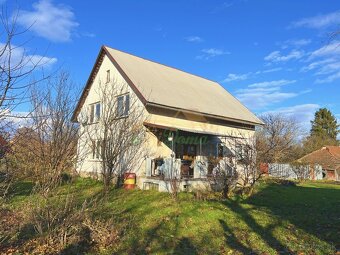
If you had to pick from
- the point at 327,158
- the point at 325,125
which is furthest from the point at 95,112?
the point at 325,125

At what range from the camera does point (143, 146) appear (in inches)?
707

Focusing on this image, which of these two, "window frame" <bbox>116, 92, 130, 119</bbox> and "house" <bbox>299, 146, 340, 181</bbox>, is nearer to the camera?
"window frame" <bbox>116, 92, 130, 119</bbox>

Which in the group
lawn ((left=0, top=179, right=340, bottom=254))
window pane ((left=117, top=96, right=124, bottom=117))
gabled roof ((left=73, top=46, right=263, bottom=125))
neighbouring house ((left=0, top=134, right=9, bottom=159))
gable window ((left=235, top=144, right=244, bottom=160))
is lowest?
lawn ((left=0, top=179, right=340, bottom=254))

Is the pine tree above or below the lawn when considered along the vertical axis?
above

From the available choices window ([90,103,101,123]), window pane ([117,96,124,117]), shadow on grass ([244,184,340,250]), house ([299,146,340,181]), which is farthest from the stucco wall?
house ([299,146,340,181])

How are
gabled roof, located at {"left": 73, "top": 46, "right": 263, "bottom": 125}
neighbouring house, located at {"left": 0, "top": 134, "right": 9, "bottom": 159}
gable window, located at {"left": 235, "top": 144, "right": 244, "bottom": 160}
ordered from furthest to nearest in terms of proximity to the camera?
gabled roof, located at {"left": 73, "top": 46, "right": 263, "bottom": 125} < gable window, located at {"left": 235, "top": 144, "right": 244, "bottom": 160} < neighbouring house, located at {"left": 0, "top": 134, "right": 9, "bottom": 159}

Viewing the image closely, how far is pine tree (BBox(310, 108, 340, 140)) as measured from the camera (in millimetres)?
64500

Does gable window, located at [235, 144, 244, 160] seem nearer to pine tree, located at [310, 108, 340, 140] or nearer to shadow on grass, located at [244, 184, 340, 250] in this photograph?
shadow on grass, located at [244, 184, 340, 250]

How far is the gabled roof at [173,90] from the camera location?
18875 millimetres

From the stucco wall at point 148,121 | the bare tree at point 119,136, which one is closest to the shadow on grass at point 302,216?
the stucco wall at point 148,121

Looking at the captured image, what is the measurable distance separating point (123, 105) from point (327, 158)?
4069cm

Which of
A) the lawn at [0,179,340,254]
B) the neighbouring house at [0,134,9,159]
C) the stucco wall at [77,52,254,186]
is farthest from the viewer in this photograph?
the stucco wall at [77,52,254,186]

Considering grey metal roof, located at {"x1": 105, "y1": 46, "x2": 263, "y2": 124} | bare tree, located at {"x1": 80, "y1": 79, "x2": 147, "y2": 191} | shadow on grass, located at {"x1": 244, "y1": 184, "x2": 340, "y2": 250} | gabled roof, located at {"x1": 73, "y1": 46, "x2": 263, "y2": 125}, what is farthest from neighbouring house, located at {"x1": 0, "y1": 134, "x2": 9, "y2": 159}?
grey metal roof, located at {"x1": 105, "y1": 46, "x2": 263, "y2": 124}

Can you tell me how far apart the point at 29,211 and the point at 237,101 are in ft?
73.9
